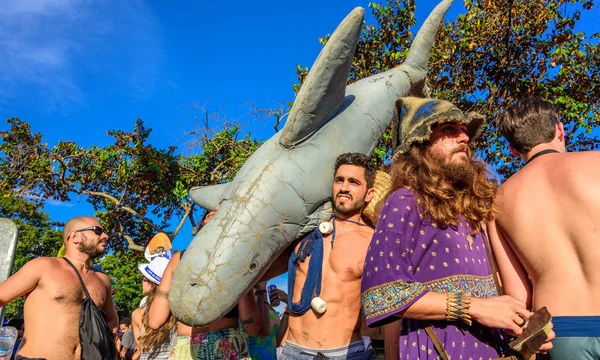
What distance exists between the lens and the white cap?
4227 mm

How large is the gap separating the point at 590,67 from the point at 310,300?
6547 mm

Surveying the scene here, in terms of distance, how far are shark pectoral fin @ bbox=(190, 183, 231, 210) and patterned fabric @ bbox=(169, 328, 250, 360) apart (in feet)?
3.17

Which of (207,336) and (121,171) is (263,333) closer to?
(207,336)

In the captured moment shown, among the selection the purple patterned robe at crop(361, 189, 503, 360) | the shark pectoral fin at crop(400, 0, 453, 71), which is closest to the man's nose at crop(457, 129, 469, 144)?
the purple patterned robe at crop(361, 189, 503, 360)

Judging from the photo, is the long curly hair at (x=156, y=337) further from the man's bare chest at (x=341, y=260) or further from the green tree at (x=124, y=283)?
the green tree at (x=124, y=283)

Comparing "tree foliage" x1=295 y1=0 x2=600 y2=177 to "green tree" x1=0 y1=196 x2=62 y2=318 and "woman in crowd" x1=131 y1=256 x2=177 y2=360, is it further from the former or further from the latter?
"green tree" x1=0 y1=196 x2=62 y2=318

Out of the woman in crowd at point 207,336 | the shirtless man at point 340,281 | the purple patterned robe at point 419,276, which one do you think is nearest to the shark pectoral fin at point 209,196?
the woman in crowd at point 207,336

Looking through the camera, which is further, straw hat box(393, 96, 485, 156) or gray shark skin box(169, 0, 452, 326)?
gray shark skin box(169, 0, 452, 326)

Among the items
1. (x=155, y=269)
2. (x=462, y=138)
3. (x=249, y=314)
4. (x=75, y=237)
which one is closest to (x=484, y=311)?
(x=462, y=138)

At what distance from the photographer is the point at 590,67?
704cm

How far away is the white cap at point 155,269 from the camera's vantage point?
4227 millimetres

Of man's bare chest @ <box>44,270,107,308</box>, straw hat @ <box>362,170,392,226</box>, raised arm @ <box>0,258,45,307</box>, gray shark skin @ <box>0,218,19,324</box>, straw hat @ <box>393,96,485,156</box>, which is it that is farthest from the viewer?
gray shark skin @ <box>0,218,19,324</box>

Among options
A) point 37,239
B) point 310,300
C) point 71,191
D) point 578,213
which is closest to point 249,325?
point 310,300

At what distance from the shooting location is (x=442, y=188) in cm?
201
